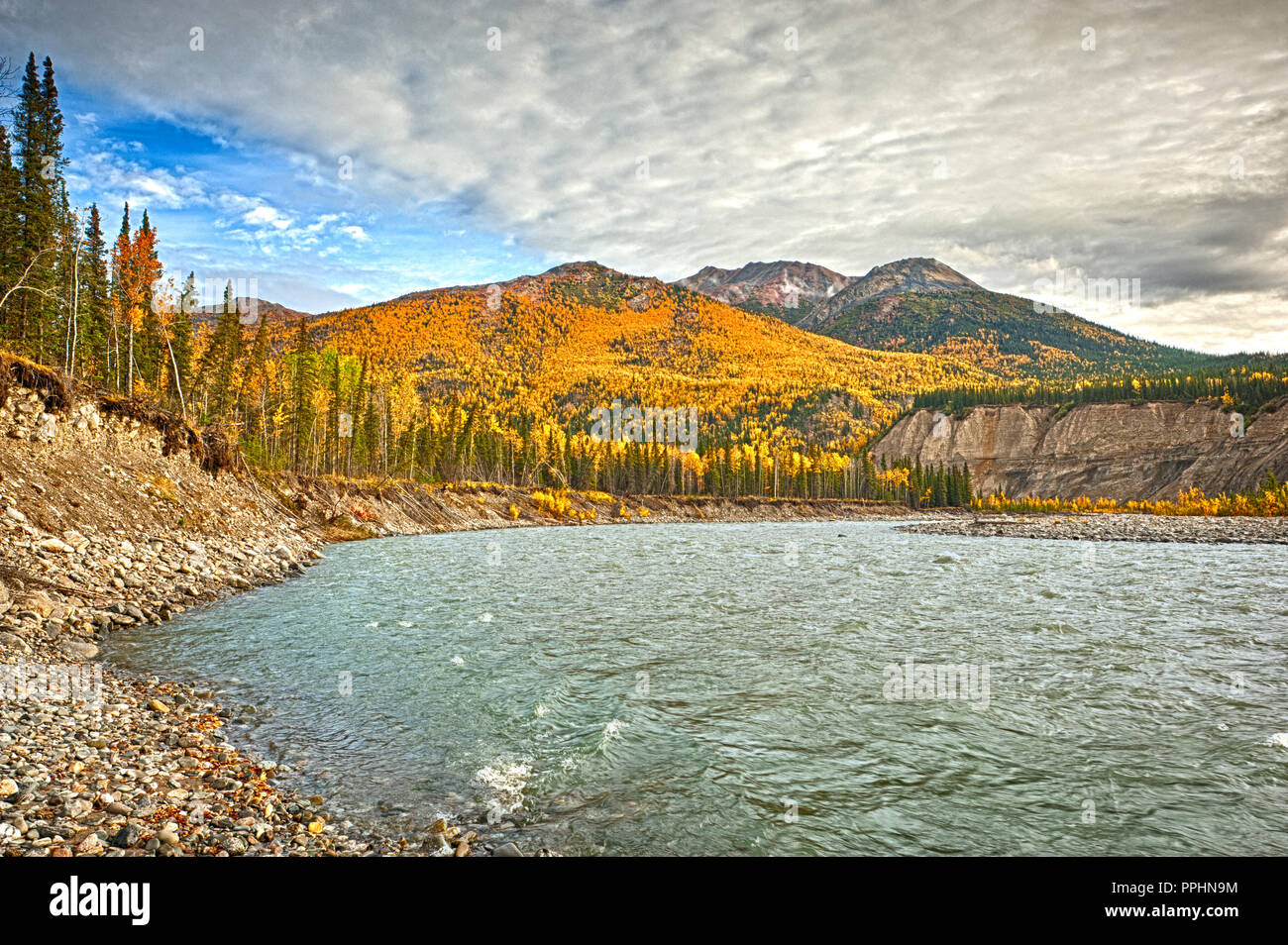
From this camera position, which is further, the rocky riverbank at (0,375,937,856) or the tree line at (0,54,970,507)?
the tree line at (0,54,970,507)

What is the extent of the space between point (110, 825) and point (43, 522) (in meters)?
19.2

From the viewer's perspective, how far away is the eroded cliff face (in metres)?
146

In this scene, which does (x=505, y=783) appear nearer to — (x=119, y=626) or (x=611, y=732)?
(x=611, y=732)

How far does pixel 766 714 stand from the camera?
1227 cm

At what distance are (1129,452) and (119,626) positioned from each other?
206209 millimetres

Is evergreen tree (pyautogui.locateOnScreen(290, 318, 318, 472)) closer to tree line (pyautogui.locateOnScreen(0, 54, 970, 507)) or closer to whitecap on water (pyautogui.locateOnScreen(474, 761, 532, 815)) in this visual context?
tree line (pyautogui.locateOnScreen(0, 54, 970, 507))

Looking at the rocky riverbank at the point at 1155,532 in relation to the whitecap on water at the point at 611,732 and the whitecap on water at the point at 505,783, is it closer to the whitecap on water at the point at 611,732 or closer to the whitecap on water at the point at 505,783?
the whitecap on water at the point at 611,732

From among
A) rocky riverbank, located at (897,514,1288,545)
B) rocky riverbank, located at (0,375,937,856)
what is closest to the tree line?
rocky riverbank, located at (0,375,937,856)

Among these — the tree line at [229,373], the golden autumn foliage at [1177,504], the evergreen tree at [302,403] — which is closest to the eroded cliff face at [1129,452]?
the golden autumn foliage at [1177,504]

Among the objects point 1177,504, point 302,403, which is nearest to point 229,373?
point 302,403

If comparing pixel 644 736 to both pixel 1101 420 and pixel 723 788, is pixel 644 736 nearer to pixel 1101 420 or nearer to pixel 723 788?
pixel 723 788

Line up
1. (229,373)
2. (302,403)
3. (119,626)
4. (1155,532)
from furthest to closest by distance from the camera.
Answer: (1155,532), (302,403), (229,373), (119,626)

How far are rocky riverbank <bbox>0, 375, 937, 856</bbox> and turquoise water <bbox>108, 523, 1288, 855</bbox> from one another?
872mm

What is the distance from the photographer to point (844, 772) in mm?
9633
